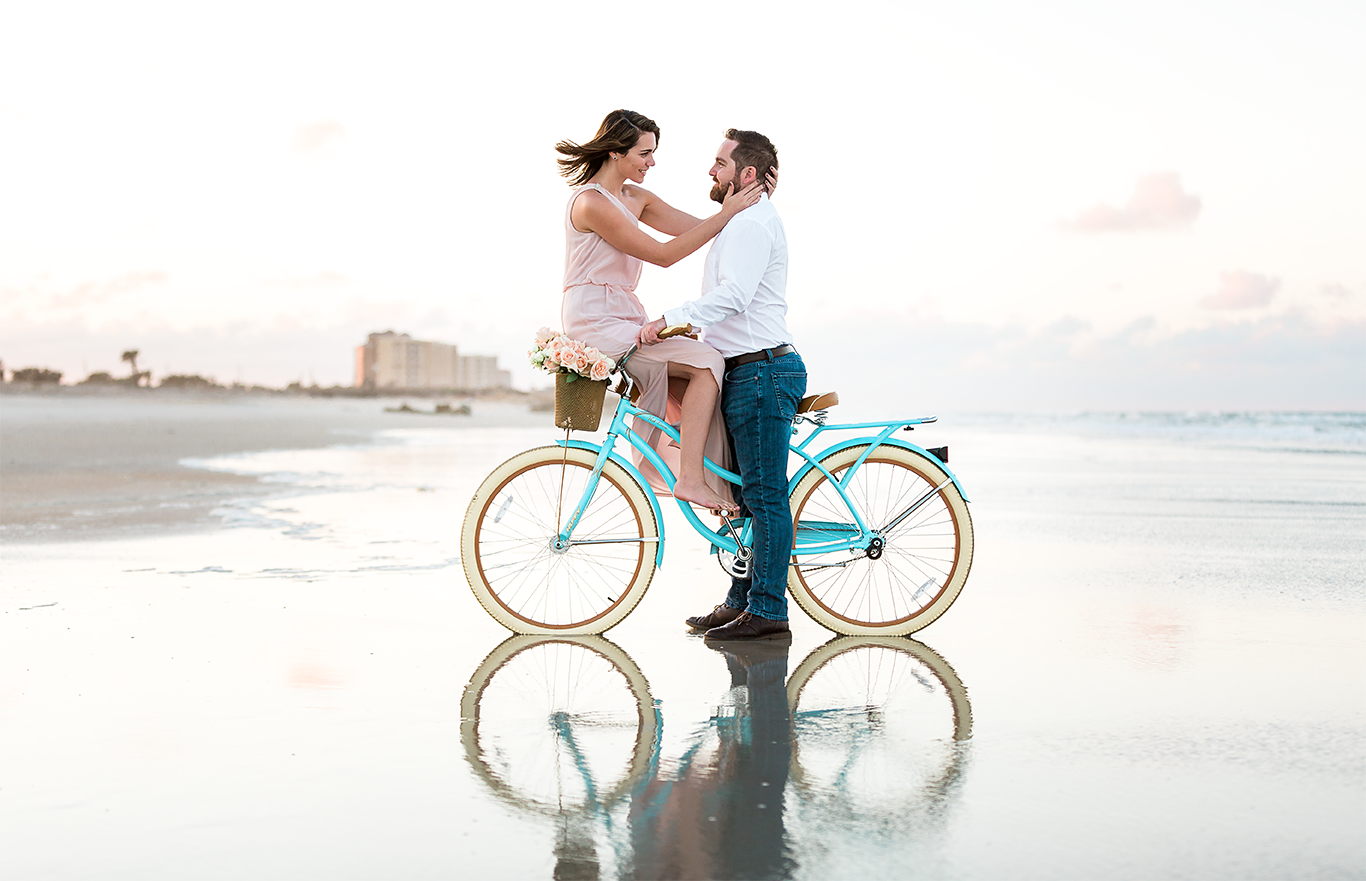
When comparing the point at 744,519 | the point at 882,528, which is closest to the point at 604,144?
the point at 744,519

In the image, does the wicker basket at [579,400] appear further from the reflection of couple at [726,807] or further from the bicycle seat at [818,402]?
the reflection of couple at [726,807]

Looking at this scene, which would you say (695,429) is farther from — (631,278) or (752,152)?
(752,152)

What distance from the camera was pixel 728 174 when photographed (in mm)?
4992

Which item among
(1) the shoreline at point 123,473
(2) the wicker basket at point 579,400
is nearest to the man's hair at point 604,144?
(2) the wicker basket at point 579,400

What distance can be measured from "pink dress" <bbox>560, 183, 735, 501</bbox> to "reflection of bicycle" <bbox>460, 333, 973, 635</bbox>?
0.37 feet

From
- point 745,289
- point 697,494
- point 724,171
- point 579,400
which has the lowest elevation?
point 697,494

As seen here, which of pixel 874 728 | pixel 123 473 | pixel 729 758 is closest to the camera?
pixel 729 758

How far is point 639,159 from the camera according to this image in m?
5.05

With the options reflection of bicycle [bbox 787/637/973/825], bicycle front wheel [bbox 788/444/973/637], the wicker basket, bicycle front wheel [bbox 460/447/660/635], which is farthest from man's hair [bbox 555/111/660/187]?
reflection of bicycle [bbox 787/637/973/825]

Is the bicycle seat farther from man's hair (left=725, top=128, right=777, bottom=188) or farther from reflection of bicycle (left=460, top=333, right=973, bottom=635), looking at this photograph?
man's hair (left=725, top=128, right=777, bottom=188)

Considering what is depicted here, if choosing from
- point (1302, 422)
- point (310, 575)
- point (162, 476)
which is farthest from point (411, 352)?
point (310, 575)

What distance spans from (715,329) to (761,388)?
1.15ft

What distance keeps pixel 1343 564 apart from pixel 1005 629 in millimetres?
3326

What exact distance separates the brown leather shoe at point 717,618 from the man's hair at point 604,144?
2.10m
